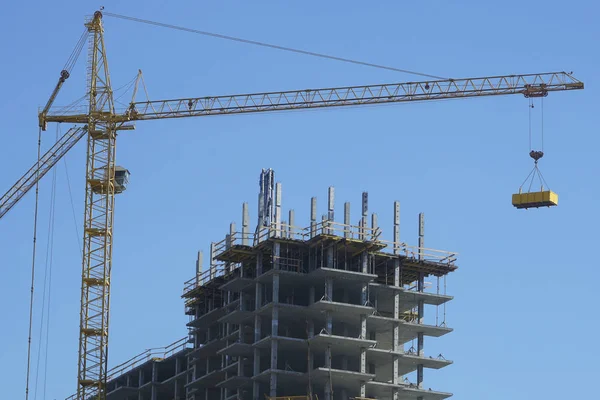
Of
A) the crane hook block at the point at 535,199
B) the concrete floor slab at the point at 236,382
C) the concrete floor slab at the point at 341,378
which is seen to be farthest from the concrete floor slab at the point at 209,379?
the crane hook block at the point at 535,199

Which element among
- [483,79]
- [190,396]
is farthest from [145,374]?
[483,79]

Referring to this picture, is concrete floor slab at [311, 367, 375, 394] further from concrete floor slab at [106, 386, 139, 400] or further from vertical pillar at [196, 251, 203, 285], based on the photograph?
concrete floor slab at [106, 386, 139, 400]

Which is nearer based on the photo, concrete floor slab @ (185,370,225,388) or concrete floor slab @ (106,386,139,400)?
concrete floor slab @ (185,370,225,388)

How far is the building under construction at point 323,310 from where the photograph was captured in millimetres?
151500

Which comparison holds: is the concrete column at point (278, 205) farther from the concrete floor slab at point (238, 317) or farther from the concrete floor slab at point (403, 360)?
the concrete floor slab at point (403, 360)

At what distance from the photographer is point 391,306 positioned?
6280 inches

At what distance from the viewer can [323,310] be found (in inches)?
5965

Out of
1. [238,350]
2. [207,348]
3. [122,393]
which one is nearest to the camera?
[238,350]

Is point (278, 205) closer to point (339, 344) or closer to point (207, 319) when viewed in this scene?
point (339, 344)

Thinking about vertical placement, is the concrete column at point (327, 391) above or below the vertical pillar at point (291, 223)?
below

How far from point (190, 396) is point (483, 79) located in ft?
151

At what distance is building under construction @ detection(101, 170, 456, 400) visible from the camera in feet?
497

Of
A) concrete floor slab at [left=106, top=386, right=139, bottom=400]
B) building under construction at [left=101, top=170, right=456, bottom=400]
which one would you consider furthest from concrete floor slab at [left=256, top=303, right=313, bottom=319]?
concrete floor slab at [left=106, top=386, right=139, bottom=400]

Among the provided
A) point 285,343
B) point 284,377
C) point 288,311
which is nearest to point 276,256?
point 288,311
